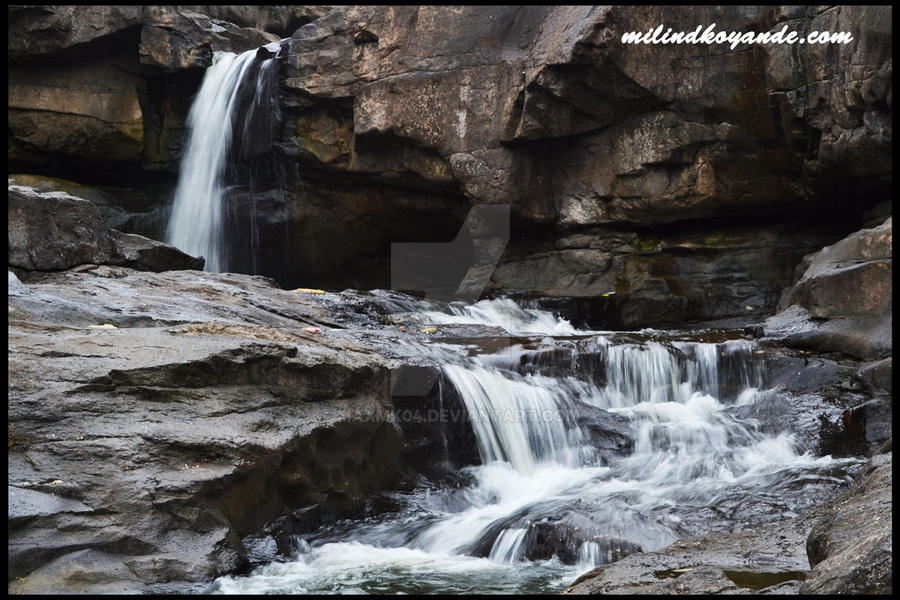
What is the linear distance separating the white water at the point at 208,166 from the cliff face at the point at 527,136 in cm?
37

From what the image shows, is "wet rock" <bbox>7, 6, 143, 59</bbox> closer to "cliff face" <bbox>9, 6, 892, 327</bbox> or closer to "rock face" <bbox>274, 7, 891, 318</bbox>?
"cliff face" <bbox>9, 6, 892, 327</bbox>

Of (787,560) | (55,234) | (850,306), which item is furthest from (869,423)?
(55,234)

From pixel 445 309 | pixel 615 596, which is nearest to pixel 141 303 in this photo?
pixel 445 309

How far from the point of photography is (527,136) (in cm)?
1291

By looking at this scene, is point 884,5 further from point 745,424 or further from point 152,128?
point 152,128

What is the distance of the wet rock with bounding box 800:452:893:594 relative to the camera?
275cm

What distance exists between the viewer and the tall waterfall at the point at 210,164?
592 inches

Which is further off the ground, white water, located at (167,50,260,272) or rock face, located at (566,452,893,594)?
white water, located at (167,50,260,272)

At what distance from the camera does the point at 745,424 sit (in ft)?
23.9

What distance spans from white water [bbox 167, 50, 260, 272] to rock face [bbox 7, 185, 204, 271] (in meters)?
5.22

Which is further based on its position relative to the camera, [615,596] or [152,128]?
[152,128]

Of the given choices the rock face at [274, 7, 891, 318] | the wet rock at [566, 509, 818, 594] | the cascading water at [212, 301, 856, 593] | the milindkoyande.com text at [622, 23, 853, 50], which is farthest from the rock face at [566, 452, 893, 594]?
the milindkoyande.com text at [622, 23, 853, 50]

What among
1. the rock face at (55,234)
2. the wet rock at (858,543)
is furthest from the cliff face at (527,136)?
the wet rock at (858,543)

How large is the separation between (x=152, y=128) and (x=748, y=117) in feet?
35.6
